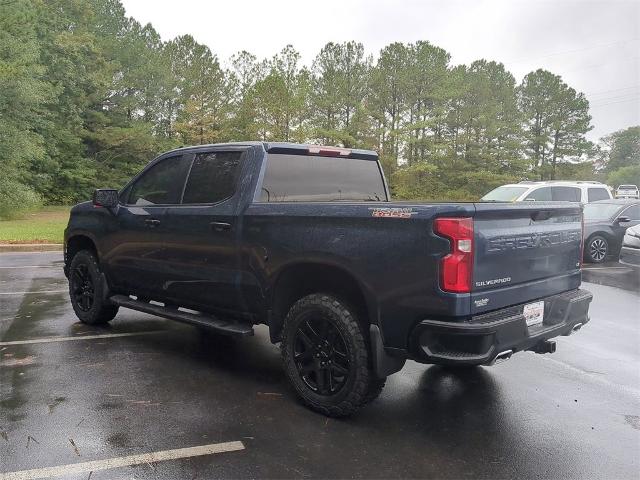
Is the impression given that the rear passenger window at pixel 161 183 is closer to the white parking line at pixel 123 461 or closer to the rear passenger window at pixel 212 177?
the rear passenger window at pixel 212 177

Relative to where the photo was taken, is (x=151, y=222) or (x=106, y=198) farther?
(x=106, y=198)

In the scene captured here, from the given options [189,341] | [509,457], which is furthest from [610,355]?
[189,341]

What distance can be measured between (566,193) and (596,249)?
6.90ft

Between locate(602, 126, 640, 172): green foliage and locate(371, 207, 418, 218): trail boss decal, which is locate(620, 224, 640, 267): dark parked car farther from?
locate(602, 126, 640, 172): green foliage

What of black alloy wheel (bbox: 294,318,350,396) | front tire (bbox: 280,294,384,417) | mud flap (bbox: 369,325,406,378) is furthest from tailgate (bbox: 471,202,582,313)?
black alloy wheel (bbox: 294,318,350,396)

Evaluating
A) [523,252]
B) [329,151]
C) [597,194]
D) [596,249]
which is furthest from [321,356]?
[597,194]

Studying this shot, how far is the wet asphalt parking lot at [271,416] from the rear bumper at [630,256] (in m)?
4.93

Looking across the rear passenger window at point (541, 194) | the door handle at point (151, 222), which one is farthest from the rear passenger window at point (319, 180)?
the rear passenger window at point (541, 194)

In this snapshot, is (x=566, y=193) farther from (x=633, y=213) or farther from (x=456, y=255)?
(x=456, y=255)

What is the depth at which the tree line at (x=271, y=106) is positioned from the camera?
1361 inches

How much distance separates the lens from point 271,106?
109 ft

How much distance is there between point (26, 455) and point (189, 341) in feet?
8.25

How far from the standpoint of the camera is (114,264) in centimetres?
550

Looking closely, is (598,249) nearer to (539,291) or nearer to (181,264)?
(539,291)
